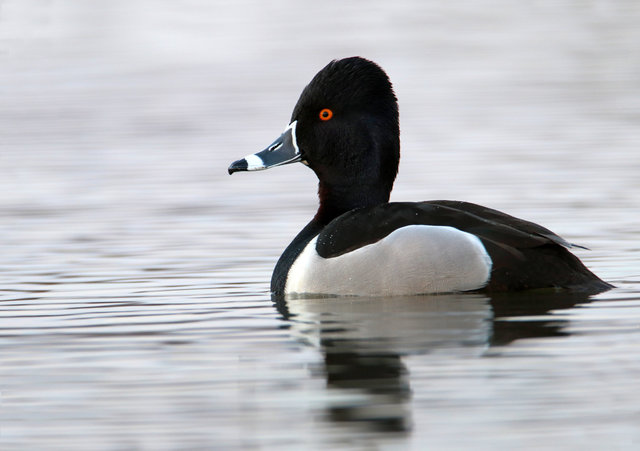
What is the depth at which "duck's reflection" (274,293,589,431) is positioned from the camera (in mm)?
4965

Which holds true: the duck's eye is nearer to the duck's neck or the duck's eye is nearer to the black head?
the black head

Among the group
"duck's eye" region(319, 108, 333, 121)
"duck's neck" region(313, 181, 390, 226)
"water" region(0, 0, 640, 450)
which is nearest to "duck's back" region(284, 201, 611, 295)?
"water" region(0, 0, 640, 450)

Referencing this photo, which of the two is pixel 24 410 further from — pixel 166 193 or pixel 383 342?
pixel 166 193

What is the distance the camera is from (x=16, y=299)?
7.80m

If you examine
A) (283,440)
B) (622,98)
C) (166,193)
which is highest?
(622,98)

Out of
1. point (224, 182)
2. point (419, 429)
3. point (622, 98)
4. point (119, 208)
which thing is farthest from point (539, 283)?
point (622, 98)

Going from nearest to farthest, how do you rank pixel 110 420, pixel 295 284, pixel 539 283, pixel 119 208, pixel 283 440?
pixel 283 440
pixel 110 420
pixel 539 283
pixel 295 284
pixel 119 208

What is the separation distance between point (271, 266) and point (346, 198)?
858 millimetres

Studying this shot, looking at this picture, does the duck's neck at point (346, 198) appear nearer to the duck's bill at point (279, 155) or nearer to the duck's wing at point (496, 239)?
the duck's bill at point (279, 155)

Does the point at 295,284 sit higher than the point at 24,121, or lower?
lower

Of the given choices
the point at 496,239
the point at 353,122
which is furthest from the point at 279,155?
the point at 496,239

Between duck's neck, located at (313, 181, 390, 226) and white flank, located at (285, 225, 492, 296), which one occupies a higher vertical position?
duck's neck, located at (313, 181, 390, 226)

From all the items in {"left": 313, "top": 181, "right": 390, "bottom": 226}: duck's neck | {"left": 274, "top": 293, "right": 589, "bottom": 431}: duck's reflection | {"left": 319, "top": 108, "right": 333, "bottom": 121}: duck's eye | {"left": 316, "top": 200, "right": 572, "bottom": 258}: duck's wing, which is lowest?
{"left": 274, "top": 293, "right": 589, "bottom": 431}: duck's reflection

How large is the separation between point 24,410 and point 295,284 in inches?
104
